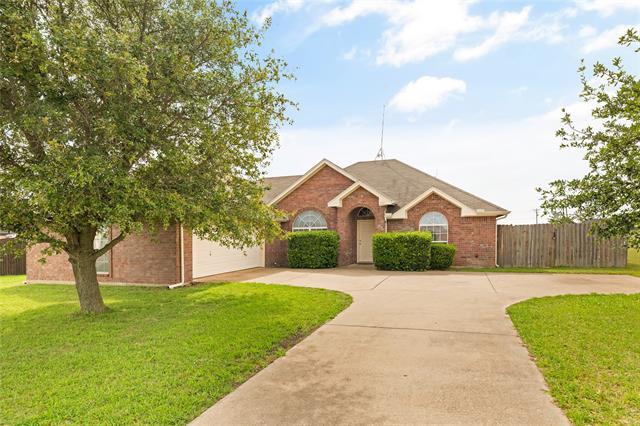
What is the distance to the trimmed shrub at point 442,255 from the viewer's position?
16000mm

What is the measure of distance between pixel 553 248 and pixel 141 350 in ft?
56.8

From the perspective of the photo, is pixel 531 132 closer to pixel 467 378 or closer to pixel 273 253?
pixel 467 378

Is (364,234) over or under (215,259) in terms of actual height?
over

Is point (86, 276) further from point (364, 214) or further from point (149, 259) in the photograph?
point (364, 214)

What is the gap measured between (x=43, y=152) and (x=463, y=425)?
26.6 ft

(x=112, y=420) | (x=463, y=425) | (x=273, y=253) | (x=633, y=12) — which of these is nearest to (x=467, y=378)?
(x=463, y=425)

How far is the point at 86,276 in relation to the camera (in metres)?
8.29

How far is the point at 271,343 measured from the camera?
5.80m

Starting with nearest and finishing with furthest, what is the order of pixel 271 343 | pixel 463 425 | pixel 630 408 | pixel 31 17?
pixel 463 425 < pixel 630 408 < pixel 271 343 < pixel 31 17

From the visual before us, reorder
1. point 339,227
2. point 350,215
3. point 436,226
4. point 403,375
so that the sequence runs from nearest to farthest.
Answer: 1. point 403,375
2. point 436,226
3. point 339,227
4. point 350,215

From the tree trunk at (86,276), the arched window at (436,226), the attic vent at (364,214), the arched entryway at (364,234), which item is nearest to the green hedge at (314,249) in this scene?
the arched entryway at (364,234)

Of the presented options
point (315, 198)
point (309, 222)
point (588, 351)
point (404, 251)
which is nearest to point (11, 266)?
point (309, 222)

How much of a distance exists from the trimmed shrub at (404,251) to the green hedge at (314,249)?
7.54 ft

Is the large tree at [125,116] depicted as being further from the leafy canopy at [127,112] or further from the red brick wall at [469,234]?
the red brick wall at [469,234]
